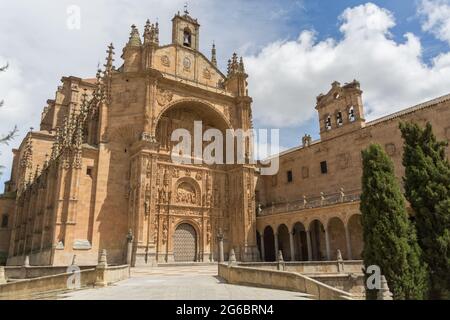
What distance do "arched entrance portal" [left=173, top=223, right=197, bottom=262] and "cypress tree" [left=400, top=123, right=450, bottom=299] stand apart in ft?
67.3

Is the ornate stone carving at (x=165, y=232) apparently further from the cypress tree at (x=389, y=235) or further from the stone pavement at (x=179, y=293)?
the cypress tree at (x=389, y=235)

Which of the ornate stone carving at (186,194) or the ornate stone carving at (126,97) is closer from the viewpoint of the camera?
the ornate stone carving at (126,97)

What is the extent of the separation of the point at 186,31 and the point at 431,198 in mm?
30438

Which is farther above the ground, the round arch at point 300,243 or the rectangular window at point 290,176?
the rectangular window at point 290,176

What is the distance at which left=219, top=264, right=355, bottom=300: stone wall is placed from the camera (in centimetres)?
951

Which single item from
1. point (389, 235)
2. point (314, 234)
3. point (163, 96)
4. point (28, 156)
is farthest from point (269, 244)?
point (28, 156)

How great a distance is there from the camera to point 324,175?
31.7 m

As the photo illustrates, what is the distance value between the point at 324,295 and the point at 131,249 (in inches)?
707

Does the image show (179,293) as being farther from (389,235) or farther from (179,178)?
(179,178)

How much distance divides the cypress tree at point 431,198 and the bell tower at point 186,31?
26.6 m

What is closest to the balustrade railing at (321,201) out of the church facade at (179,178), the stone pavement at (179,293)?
the church facade at (179,178)

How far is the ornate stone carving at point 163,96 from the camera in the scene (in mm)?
30109
